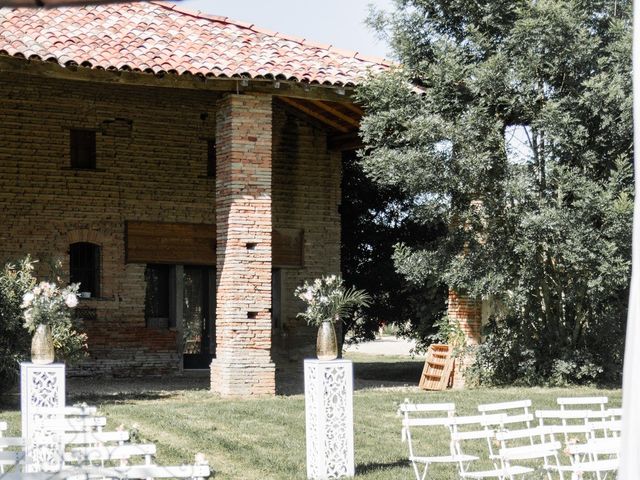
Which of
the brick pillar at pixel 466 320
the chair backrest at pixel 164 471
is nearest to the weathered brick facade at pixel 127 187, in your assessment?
the brick pillar at pixel 466 320

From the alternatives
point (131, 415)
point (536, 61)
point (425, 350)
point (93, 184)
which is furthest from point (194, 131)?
point (131, 415)

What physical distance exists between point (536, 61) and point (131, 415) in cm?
762

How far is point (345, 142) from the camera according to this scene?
2098 centimetres

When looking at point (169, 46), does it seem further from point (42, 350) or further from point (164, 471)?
point (164, 471)

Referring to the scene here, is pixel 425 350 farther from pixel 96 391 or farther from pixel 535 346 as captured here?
pixel 96 391

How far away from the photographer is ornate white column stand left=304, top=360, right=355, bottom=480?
891cm

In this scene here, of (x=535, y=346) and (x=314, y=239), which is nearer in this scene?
(x=535, y=346)

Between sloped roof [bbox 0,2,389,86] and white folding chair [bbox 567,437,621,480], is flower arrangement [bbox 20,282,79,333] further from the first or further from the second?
white folding chair [bbox 567,437,621,480]

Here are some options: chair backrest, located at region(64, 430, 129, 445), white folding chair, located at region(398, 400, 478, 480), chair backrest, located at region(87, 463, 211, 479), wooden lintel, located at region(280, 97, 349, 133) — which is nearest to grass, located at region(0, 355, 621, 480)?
white folding chair, located at region(398, 400, 478, 480)

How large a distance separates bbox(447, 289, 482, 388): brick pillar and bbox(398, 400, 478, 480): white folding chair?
4.32 meters

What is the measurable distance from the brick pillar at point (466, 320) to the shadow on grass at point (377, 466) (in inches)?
304

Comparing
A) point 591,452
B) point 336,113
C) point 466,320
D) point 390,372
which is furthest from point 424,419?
point 390,372

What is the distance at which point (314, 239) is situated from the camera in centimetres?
2109

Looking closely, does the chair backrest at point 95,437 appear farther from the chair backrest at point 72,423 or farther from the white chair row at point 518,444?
the white chair row at point 518,444
